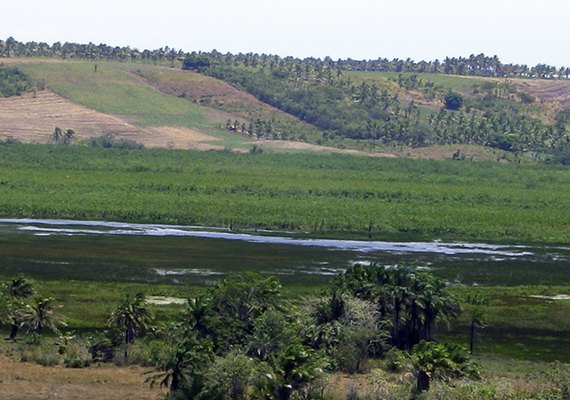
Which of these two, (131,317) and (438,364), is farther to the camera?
(131,317)

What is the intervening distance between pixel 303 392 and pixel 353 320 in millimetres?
13872

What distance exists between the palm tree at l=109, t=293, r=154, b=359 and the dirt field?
2868 millimetres

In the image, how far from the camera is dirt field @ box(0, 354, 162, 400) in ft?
222

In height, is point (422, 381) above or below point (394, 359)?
above

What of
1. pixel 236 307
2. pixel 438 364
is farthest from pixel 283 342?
pixel 438 364

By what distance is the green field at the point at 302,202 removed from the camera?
479 ft

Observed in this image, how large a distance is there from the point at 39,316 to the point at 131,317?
6086 millimetres

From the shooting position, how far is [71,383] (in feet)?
231

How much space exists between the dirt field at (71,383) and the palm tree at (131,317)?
9.41ft

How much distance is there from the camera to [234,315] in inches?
2982

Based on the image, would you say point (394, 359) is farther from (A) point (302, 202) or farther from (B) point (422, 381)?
(A) point (302, 202)

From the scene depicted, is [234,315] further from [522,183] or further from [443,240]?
[522,183]

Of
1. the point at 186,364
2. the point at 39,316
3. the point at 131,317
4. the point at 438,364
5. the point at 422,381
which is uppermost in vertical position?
the point at 438,364

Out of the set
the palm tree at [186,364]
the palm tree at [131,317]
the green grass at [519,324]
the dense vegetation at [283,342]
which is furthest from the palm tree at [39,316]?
the green grass at [519,324]
